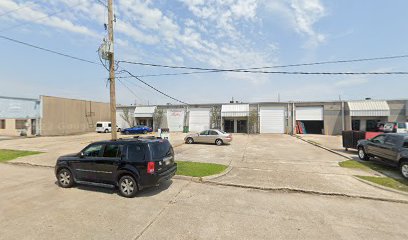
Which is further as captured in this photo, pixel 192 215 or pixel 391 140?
pixel 391 140

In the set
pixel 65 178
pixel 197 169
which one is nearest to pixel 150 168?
pixel 65 178

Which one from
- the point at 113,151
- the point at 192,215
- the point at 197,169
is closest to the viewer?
the point at 192,215

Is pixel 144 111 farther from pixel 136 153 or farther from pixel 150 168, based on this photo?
pixel 150 168

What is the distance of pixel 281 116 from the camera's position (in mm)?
34281

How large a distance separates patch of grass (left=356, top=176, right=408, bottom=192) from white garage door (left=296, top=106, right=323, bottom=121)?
86.4ft

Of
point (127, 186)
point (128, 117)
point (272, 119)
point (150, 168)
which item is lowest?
point (127, 186)

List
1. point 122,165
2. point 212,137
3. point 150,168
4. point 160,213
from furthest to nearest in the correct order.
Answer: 1. point 212,137
2. point 122,165
3. point 150,168
4. point 160,213

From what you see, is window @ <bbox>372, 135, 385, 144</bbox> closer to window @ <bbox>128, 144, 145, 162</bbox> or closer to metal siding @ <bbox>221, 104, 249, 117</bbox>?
window @ <bbox>128, 144, 145, 162</bbox>

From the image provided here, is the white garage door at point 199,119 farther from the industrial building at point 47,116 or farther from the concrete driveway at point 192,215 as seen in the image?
the concrete driveway at point 192,215

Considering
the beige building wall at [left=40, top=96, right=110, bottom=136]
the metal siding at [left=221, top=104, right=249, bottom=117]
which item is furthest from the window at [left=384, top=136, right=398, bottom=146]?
the beige building wall at [left=40, top=96, right=110, bottom=136]

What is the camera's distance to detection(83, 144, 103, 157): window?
736cm

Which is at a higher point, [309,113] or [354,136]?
[309,113]

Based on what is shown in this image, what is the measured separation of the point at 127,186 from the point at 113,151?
1.24m

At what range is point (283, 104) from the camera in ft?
113
